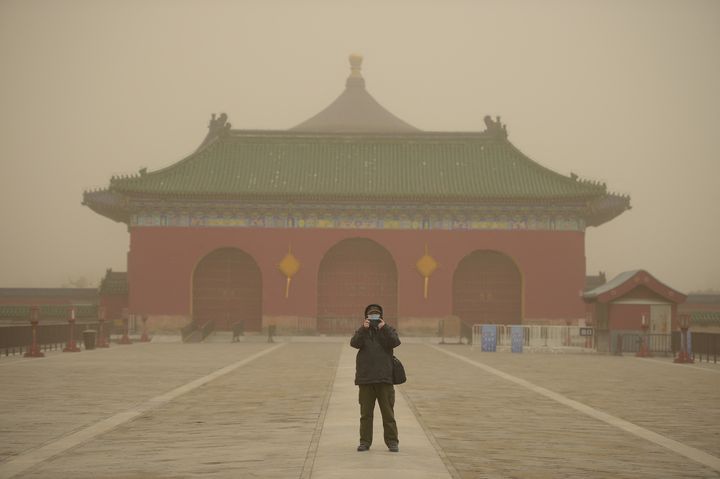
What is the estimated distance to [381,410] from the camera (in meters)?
9.98

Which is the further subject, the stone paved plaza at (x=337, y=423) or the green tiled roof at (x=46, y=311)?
the green tiled roof at (x=46, y=311)

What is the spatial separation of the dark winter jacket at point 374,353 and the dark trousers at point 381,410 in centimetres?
10

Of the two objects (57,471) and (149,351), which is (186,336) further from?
(57,471)

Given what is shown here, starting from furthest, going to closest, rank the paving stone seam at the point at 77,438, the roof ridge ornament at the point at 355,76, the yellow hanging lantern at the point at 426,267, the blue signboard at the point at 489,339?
the roof ridge ornament at the point at 355,76 → the yellow hanging lantern at the point at 426,267 → the blue signboard at the point at 489,339 → the paving stone seam at the point at 77,438

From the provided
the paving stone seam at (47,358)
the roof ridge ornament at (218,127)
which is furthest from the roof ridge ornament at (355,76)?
the paving stone seam at (47,358)

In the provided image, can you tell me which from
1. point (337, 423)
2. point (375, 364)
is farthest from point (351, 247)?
point (375, 364)

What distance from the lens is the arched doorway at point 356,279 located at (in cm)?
4516

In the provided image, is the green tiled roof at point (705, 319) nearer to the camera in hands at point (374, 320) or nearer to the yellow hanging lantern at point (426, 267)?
the yellow hanging lantern at point (426, 267)

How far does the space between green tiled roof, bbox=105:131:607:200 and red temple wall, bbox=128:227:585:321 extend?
71.7 inches

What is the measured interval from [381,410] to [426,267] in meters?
34.9

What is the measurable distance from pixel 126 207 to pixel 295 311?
8906 mm

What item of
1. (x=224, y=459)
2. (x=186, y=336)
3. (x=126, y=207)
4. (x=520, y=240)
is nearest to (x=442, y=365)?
(x=224, y=459)

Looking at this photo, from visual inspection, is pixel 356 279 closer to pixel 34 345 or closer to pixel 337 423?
pixel 34 345

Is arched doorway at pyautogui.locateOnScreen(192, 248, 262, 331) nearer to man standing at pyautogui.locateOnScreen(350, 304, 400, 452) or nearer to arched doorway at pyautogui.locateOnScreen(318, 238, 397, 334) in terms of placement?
arched doorway at pyautogui.locateOnScreen(318, 238, 397, 334)
